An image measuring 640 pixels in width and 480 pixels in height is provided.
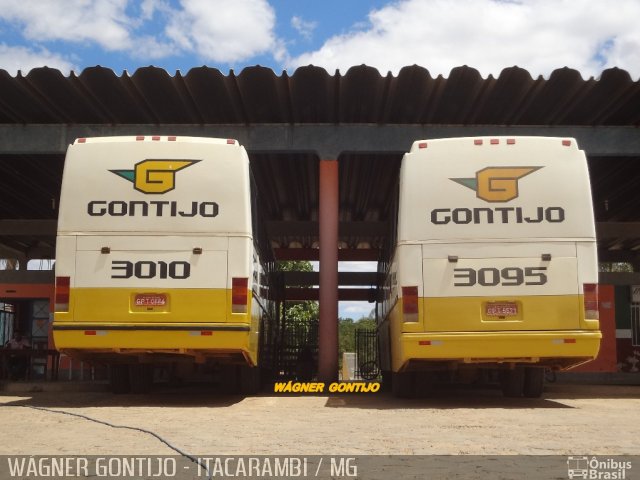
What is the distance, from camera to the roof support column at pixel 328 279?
14336mm

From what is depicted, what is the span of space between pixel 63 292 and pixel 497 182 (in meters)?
5.87

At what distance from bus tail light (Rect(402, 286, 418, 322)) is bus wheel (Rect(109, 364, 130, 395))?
201 inches

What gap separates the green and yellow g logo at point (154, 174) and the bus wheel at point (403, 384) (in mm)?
4362

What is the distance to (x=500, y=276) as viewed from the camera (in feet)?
33.0

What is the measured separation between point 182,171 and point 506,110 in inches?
274

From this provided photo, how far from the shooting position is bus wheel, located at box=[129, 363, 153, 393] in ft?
41.5

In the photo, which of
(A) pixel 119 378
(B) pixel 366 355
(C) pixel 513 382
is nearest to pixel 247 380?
(A) pixel 119 378

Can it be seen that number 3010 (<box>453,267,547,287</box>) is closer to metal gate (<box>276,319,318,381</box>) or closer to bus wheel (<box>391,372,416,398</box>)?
bus wheel (<box>391,372,416,398</box>)

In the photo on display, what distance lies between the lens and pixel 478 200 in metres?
10.3

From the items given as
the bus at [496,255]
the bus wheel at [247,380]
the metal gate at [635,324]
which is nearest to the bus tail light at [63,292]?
the bus wheel at [247,380]

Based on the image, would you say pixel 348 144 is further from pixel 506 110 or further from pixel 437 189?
pixel 437 189

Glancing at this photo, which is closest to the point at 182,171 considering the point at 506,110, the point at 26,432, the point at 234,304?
the point at 234,304

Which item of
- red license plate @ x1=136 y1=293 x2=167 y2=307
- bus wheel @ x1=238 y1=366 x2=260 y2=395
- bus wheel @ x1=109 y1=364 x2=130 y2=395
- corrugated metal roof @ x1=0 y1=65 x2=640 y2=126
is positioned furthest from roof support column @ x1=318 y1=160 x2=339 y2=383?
red license plate @ x1=136 y1=293 x2=167 y2=307

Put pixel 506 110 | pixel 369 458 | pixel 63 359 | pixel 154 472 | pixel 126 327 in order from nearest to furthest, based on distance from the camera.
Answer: pixel 154 472
pixel 369 458
pixel 126 327
pixel 506 110
pixel 63 359
